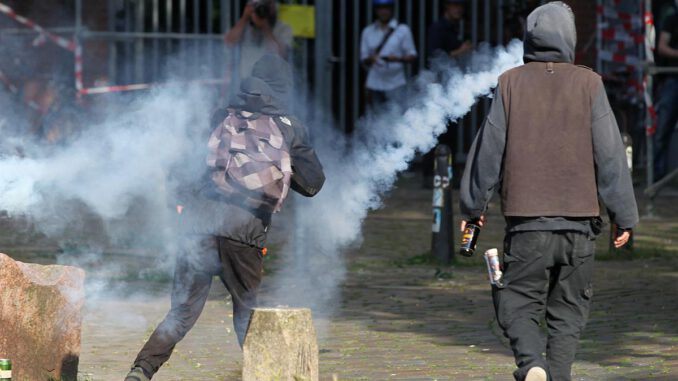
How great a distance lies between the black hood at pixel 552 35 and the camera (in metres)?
5.98

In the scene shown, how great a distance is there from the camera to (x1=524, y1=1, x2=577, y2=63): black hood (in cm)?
598

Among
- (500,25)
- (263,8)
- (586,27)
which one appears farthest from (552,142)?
(586,27)

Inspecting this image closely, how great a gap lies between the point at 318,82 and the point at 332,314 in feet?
26.3

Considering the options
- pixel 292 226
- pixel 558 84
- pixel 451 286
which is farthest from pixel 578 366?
pixel 292 226

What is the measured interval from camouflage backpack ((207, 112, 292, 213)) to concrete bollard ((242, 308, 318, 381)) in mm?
583

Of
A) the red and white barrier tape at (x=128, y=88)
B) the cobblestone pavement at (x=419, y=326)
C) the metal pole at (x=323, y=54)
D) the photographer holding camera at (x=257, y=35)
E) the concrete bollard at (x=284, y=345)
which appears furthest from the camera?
the metal pole at (x=323, y=54)

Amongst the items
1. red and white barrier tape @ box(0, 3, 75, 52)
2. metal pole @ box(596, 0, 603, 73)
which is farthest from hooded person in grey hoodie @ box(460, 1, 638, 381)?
red and white barrier tape @ box(0, 3, 75, 52)

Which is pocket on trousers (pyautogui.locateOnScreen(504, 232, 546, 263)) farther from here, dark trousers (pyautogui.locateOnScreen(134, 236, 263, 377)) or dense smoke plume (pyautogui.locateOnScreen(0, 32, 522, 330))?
dense smoke plume (pyautogui.locateOnScreen(0, 32, 522, 330))

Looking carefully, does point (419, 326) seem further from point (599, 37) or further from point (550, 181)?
point (599, 37)

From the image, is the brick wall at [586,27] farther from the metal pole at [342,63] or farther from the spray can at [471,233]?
the spray can at [471,233]

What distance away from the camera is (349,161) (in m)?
9.40

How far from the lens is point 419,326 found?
8750mm

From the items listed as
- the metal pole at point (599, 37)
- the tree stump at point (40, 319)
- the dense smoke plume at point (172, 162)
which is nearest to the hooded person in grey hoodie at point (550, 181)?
the dense smoke plume at point (172, 162)

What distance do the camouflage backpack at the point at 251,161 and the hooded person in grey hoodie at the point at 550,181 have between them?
103 cm
